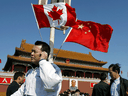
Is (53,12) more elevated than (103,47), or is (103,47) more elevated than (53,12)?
(53,12)

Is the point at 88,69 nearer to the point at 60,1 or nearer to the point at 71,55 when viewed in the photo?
the point at 71,55

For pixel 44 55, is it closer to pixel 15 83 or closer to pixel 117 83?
pixel 117 83

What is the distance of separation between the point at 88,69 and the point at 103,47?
46.9ft

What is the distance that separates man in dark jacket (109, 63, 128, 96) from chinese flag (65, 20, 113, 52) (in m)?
3.47

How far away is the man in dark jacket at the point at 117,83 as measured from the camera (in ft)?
7.85

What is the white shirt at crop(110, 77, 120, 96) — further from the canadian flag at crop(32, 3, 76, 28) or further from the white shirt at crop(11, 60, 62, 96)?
the canadian flag at crop(32, 3, 76, 28)

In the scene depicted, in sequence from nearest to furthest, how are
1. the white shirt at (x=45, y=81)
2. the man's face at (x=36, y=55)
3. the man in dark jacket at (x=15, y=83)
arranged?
the white shirt at (x=45, y=81)
the man's face at (x=36, y=55)
the man in dark jacket at (x=15, y=83)

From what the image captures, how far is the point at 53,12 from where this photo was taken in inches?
240

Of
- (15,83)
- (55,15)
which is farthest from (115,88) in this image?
(55,15)

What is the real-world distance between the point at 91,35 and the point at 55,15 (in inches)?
66.9

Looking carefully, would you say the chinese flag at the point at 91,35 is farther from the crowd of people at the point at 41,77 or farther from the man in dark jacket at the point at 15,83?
the crowd of people at the point at 41,77

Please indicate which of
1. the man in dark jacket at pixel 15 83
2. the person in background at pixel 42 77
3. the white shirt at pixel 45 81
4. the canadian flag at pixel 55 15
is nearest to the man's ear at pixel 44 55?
the person in background at pixel 42 77

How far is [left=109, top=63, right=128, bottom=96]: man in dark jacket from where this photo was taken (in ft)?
7.85

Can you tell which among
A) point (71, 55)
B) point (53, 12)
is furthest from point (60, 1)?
point (71, 55)
